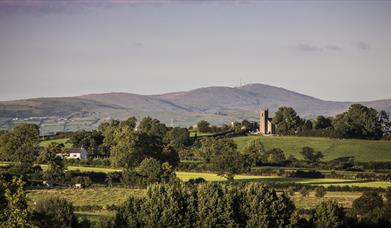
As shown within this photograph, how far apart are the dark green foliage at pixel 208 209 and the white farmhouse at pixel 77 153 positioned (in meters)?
62.6

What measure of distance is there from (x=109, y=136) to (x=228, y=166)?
113 ft

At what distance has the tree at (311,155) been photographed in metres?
115

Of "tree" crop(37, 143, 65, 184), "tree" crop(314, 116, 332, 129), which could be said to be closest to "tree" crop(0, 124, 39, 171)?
"tree" crop(37, 143, 65, 184)

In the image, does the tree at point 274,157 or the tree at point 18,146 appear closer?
the tree at point 18,146

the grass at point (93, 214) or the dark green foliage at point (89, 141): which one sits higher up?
the dark green foliage at point (89, 141)

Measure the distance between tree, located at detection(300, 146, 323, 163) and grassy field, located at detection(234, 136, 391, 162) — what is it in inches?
55.6

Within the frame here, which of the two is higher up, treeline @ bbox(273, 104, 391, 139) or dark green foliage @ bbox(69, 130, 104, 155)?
treeline @ bbox(273, 104, 391, 139)

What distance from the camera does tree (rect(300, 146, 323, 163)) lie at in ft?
379

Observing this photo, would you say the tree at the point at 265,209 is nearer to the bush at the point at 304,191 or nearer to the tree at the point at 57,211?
the tree at the point at 57,211

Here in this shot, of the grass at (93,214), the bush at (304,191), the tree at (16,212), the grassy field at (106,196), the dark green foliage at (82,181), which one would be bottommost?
the grass at (93,214)

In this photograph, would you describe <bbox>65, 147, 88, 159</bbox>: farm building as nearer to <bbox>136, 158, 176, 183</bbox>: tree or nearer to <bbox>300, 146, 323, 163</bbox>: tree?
<bbox>136, 158, 176, 183</bbox>: tree

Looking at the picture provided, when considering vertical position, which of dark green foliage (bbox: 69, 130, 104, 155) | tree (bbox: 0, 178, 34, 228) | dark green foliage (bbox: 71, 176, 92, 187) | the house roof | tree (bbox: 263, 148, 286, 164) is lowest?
dark green foliage (bbox: 71, 176, 92, 187)

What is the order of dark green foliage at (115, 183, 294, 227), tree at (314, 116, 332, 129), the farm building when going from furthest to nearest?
tree at (314, 116, 332, 129), the farm building, dark green foliage at (115, 183, 294, 227)

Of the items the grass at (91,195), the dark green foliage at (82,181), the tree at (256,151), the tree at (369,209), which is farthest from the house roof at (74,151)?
the tree at (369,209)
